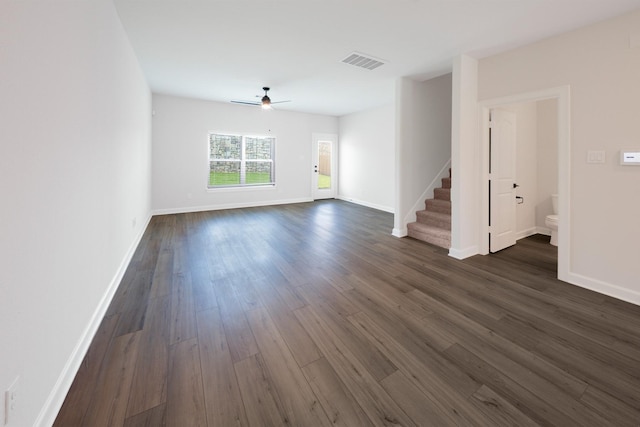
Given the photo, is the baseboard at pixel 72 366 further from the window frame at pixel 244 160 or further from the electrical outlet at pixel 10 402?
the window frame at pixel 244 160

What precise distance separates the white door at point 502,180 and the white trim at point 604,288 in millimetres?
1038

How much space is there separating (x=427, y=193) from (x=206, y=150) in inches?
211

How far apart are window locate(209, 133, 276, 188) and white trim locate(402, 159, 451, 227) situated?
4325mm

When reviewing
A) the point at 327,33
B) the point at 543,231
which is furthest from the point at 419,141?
the point at 543,231

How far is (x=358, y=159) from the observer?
7.80m

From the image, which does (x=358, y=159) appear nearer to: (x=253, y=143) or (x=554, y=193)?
(x=253, y=143)

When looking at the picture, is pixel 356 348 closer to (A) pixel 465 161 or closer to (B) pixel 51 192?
(B) pixel 51 192

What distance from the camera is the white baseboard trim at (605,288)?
2.45 meters

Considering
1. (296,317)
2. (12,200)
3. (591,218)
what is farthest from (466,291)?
(12,200)

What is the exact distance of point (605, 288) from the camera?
8.55 ft

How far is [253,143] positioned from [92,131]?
5.62m

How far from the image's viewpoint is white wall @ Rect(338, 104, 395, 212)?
6.70 metres

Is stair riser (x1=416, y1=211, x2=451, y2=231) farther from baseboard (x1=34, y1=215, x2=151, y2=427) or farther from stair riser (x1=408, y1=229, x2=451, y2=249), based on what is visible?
baseboard (x1=34, y1=215, x2=151, y2=427)

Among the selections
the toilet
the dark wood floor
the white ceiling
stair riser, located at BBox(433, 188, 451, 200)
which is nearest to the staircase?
stair riser, located at BBox(433, 188, 451, 200)
